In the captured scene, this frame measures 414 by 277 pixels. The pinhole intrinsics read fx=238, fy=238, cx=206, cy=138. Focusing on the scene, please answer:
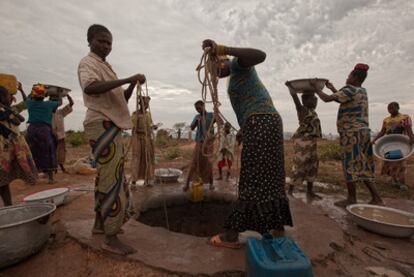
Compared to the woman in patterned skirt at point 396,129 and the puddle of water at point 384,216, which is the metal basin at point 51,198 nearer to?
the puddle of water at point 384,216

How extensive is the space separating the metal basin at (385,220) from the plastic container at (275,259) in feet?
5.35

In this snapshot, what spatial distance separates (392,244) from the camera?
8.02 feet

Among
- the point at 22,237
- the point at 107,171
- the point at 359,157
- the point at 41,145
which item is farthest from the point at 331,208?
the point at 41,145

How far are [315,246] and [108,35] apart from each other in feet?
8.59

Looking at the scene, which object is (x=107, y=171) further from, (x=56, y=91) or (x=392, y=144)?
(x=392, y=144)

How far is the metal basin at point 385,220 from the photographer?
8.15ft

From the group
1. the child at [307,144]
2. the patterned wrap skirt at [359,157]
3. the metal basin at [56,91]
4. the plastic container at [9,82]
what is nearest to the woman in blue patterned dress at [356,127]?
the patterned wrap skirt at [359,157]

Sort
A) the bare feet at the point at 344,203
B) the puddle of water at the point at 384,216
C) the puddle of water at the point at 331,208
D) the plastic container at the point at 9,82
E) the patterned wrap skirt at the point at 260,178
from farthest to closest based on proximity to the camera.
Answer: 1. the bare feet at the point at 344,203
2. the plastic container at the point at 9,82
3. the puddle of water at the point at 331,208
4. the puddle of water at the point at 384,216
5. the patterned wrap skirt at the point at 260,178

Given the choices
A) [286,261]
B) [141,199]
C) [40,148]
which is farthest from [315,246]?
[40,148]

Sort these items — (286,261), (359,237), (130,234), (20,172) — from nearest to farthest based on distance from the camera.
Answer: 1. (286,261)
2. (130,234)
3. (359,237)
4. (20,172)

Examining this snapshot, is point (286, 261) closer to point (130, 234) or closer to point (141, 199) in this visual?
point (130, 234)

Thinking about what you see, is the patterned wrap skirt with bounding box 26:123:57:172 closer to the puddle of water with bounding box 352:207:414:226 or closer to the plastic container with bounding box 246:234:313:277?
the plastic container with bounding box 246:234:313:277

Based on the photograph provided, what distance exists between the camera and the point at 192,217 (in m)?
3.80

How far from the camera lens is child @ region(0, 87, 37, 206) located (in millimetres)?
2852
